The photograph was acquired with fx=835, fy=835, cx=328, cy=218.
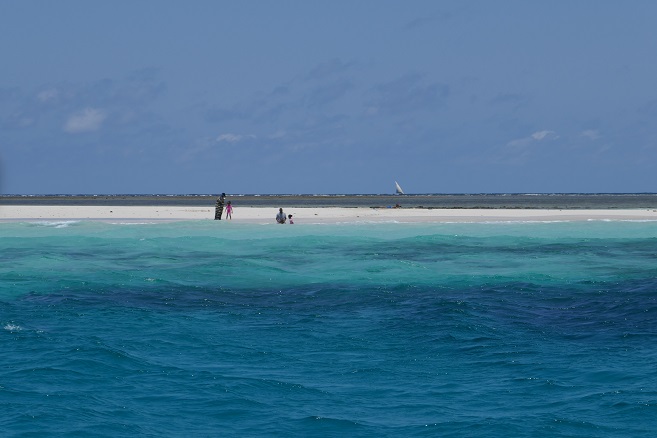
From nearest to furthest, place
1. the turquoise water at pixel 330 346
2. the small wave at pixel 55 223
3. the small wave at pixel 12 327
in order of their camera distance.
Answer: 1. the turquoise water at pixel 330 346
2. the small wave at pixel 12 327
3. the small wave at pixel 55 223

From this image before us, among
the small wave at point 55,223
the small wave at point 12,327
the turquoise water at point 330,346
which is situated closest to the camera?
the turquoise water at point 330,346

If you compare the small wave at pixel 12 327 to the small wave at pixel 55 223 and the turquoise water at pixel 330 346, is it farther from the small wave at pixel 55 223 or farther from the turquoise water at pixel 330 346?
the small wave at pixel 55 223

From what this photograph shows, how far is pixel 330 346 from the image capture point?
1588cm

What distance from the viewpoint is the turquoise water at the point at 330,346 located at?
38.6 feet

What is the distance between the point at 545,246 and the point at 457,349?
21.9 metres

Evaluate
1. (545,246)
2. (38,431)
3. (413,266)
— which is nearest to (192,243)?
(413,266)

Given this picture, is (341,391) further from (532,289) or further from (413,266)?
(413,266)

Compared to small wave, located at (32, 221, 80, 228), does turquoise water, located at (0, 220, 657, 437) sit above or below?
below

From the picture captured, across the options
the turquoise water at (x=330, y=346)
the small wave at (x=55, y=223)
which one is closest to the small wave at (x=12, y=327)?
the turquoise water at (x=330, y=346)

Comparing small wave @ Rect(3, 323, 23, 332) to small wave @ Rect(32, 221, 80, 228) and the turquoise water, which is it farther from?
small wave @ Rect(32, 221, 80, 228)

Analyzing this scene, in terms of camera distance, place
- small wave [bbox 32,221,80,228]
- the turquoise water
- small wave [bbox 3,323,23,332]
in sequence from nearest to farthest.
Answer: the turquoise water
small wave [bbox 3,323,23,332]
small wave [bbox 32,221,80,228]

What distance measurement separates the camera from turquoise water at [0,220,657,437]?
11773 millimetres

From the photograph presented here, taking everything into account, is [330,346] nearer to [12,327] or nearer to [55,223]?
[12,327]

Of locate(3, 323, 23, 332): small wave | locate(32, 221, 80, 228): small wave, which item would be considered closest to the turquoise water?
locate(3, 323, 23, 332): small wave
